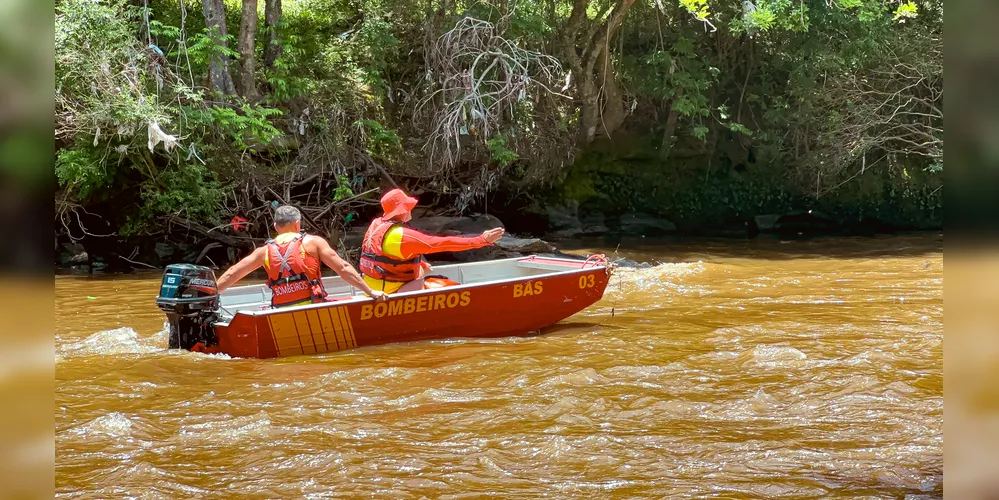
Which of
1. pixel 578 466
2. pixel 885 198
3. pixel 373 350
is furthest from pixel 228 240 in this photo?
pixel 885 198

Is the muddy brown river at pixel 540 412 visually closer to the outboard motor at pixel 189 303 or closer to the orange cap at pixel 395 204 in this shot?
the outboard motor at pixel 189 303

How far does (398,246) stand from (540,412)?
2.92 meters

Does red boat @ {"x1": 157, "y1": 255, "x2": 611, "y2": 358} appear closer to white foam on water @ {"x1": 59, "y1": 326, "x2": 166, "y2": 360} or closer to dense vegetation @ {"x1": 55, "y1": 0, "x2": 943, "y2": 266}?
white foam on water @ {"x1": 59, "y1": 326, "x2": 166, "y2": 360}

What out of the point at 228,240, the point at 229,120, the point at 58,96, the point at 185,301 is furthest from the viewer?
the point at 228,240

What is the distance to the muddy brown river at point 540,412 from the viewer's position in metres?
4.54

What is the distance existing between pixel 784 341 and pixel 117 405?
5.67 m

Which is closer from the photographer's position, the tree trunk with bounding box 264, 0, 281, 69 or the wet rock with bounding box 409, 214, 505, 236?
the tree trunk with bounding box 264, 0, 281, 69

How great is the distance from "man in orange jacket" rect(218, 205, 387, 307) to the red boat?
0.65 ft

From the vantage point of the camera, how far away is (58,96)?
1241 centimetres

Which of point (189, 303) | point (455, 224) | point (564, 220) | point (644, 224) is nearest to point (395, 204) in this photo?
point (189, 303)

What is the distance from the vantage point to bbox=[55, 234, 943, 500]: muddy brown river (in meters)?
4.54

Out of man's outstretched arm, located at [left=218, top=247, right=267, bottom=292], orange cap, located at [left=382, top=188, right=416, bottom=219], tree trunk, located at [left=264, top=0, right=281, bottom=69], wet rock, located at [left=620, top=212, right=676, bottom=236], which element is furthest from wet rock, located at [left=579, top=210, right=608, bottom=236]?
man's outstretched arm, located at [left=218, top=247, right=267, bottom=292]

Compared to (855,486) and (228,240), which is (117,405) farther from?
(228,240)

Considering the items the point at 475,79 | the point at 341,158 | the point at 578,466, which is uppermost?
the point at 475,79
